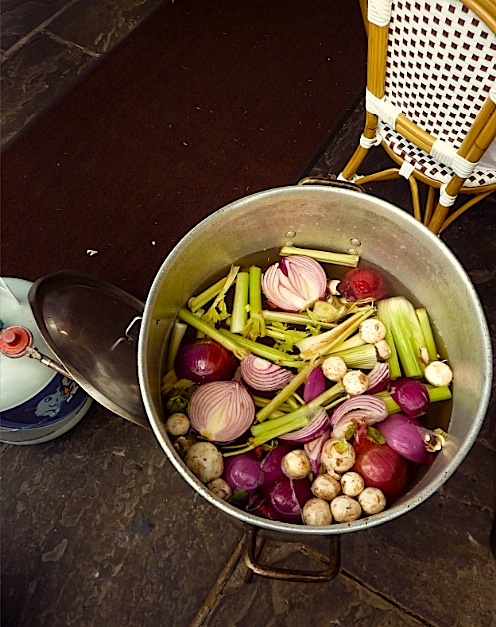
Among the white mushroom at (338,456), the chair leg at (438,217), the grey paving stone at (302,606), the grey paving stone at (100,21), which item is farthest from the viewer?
the grey paving stone at (100,21)

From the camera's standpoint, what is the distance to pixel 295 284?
3.77ft

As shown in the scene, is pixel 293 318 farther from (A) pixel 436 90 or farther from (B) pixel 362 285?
(A) pixel 436 90

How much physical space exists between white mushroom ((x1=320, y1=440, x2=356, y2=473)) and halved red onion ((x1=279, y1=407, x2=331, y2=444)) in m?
0.03

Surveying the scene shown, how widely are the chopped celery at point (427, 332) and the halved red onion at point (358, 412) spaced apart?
0.16m

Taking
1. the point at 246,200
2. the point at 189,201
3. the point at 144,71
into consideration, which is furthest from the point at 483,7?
the point at 144,71

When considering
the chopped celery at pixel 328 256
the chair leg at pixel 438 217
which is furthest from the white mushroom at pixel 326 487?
the chair leg at pixel 438 217

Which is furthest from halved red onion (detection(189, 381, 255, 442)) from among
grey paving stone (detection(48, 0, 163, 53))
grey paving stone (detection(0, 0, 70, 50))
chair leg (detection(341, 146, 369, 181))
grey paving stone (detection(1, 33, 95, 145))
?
grey paving stone (detection(0, 0, 70, 50))

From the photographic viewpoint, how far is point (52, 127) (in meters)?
1.89

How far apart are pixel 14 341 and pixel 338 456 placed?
0.63m

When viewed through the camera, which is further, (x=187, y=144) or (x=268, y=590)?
(x=187, y=144)

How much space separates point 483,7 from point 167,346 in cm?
79

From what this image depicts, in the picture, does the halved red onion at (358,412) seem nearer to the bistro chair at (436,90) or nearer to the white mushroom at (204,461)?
the white mushroom at (204,461)

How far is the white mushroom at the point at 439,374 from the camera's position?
1.05 metres

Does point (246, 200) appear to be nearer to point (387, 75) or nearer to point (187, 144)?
point (387, 75)
